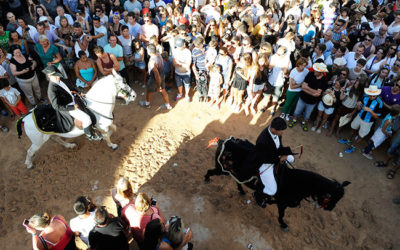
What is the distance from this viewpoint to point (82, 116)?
5.92 metres

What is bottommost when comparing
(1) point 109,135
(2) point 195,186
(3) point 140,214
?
(2) point 195,186

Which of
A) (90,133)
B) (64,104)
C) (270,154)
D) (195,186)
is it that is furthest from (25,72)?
(270,154)

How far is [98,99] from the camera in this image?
606 cm

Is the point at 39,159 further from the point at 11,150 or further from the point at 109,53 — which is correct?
the point at 109,53

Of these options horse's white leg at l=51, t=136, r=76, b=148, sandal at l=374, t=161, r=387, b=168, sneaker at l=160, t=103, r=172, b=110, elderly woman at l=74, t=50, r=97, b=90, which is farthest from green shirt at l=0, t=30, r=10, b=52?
sandal at l=374, t=161, r=387, b=168

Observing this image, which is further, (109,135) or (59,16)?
(59,16)

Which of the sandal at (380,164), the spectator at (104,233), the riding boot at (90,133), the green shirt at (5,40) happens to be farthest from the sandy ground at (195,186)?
the green shirt at (5,40)

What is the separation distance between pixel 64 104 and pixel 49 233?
2882 millimetres

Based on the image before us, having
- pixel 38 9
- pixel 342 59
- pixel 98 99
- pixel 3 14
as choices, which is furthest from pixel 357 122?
pixel 3 14

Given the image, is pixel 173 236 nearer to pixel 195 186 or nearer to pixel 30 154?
pixel 195 186

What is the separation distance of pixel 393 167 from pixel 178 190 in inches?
223

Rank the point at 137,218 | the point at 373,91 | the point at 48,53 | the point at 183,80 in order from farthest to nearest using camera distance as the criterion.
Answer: the point at 183,80, the point at 48,53, the point at 373,91, the point at 137,218

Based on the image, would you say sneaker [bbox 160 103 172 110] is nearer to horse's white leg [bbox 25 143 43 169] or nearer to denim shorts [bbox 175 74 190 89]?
denim shorts [bbox 175 74 190 89]

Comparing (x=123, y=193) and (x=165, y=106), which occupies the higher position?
(x=123, y=193)
